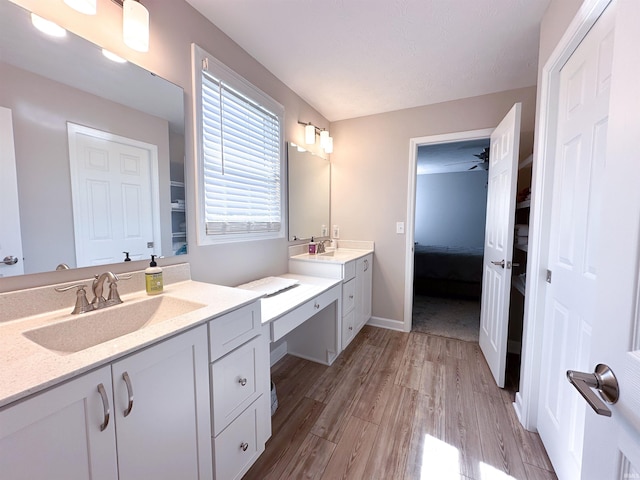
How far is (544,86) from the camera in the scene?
1.43 metres

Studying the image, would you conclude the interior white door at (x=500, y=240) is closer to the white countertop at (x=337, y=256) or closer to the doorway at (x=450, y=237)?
the doorway at (x=450, y=237)

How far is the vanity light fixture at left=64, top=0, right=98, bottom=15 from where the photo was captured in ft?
3.20

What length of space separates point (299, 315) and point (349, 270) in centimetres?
88

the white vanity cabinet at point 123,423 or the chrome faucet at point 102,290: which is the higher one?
the chrome faucet at point 102,290

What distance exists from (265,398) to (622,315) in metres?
1.35

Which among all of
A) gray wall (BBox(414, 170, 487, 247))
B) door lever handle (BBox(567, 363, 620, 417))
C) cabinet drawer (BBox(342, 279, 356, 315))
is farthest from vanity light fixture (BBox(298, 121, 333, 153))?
gray wall (BBox(414, 170, 487, 247))

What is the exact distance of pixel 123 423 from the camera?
0.75 metres

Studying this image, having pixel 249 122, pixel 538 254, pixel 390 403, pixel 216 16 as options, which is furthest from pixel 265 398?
pixel 216 16

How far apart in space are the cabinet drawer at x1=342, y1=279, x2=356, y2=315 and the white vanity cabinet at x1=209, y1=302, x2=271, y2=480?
1.06 metres

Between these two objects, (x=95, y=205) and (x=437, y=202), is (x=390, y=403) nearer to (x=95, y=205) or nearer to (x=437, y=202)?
(x=95, y=205)

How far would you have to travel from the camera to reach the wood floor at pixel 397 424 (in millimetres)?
1309

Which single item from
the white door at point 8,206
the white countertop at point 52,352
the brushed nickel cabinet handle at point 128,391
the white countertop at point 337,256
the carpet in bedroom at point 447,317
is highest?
the white door at point 8,206

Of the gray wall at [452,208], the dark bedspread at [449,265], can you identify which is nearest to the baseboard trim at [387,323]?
the dark bedspread at [449,265]

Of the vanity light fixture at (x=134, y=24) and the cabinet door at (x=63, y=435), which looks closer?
the cabinet door at (x=63, y=435)
